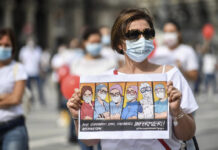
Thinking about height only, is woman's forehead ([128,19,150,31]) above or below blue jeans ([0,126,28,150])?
above

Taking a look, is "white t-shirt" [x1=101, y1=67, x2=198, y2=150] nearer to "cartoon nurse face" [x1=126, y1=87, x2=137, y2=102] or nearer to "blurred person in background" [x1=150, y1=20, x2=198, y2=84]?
"cartoon nurse face" [x1=126, y1=87, x2=137, y2=102]

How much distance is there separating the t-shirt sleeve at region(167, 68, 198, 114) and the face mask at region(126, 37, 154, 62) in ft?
0.72

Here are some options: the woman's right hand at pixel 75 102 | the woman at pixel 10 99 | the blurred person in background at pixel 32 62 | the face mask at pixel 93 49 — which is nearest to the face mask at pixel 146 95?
the woman's right hand at pixel 75 102

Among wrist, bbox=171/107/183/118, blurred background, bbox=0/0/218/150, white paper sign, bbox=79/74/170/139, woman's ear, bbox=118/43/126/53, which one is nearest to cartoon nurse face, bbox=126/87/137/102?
white paper sign, bbox=79/74/170/139

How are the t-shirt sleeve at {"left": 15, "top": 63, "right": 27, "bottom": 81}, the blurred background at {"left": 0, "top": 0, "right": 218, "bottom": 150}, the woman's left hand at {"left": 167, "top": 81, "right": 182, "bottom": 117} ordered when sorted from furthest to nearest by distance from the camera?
the blurred background at {"left": 0, "top": 0, "right": 218, "bottom": 150} < the t-shirt sleeve at {"left": 15, "top": 63, "right": 27, "bottom": 81} < the woman's left hand at {"left": 167, "top": 81, "right": 182, "bottom": 117}

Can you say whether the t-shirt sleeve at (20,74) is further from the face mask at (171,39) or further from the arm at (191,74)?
the arm at (191,74)

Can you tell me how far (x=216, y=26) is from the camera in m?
42.0

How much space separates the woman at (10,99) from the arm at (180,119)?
1799 mm

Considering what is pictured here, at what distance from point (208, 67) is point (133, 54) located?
52.7ft

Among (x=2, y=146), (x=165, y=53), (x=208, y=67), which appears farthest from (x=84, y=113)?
(x=208, y=67)

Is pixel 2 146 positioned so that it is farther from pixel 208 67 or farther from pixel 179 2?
pixel 179 2

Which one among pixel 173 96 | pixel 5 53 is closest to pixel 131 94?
pixel 173 96

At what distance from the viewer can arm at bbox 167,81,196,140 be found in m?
2.89

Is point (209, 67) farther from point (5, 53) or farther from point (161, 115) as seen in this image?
point (161, 115)
